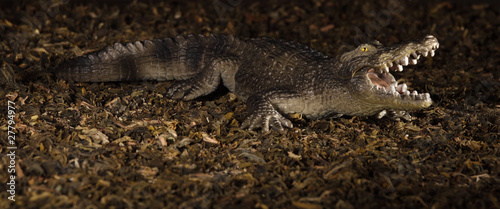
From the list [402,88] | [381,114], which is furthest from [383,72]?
[381,114]

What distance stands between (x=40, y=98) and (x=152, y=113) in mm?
1212

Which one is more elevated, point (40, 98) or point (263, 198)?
point (40, 98)

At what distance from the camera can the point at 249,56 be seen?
624 centimetres

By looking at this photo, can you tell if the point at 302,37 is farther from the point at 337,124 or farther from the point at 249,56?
the point at 337,124

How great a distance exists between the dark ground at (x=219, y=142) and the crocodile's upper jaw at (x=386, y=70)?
371mm

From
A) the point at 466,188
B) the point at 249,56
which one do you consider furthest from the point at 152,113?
the point at 466,188

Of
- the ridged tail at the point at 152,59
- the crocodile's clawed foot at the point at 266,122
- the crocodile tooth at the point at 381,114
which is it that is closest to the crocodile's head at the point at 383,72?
the crocodile tooth at the point at 381,114

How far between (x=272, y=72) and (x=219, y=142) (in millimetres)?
1278

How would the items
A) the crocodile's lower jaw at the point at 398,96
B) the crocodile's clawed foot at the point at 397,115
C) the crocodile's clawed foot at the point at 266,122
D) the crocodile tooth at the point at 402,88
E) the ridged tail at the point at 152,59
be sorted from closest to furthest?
the crocodile's lower jaw at the point at 398,96
the crocodile tooth at the point at 402,88
the crocodile's clawed foot at the point at 266,122
the crocodile's clawed foot at the point at 397,115
the ridged tail at the point at 152,59

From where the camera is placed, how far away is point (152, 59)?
21.6 feet

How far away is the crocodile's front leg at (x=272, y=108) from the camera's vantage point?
17.5 feet

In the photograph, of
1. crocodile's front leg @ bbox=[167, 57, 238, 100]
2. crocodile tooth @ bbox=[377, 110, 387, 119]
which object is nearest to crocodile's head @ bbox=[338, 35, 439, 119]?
crocodile tooth @ bbox=[377, 110, 387, 119]

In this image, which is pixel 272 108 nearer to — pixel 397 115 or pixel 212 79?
pixel 212 79

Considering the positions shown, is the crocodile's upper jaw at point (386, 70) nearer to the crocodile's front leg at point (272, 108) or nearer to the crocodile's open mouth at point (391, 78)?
the crocodile's open mouth at point (391, 78)
